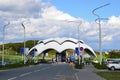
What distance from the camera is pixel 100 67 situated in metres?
58.3

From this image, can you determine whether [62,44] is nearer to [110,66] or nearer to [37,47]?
[37,47]

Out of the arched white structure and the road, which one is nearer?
the road

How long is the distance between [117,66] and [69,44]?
272ft

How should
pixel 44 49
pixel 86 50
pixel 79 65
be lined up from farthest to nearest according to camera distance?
pixel 86 50, pixel 44 49, pixel 79 65

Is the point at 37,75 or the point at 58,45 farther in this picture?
the point at 58,45

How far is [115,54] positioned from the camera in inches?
6029

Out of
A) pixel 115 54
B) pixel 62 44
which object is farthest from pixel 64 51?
pixel 115 54

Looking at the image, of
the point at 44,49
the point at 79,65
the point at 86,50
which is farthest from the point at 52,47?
the point at 79,65

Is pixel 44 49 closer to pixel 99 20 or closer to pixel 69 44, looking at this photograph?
pixel 69 44

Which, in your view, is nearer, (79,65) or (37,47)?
(79,65)

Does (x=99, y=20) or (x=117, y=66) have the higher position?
(x=99, y=20)

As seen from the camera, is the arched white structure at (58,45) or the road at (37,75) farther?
the arched white structure at (58,45)

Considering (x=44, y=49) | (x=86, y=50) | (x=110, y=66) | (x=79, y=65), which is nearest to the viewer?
(x=110, y=66)

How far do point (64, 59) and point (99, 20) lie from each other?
8155 cm
